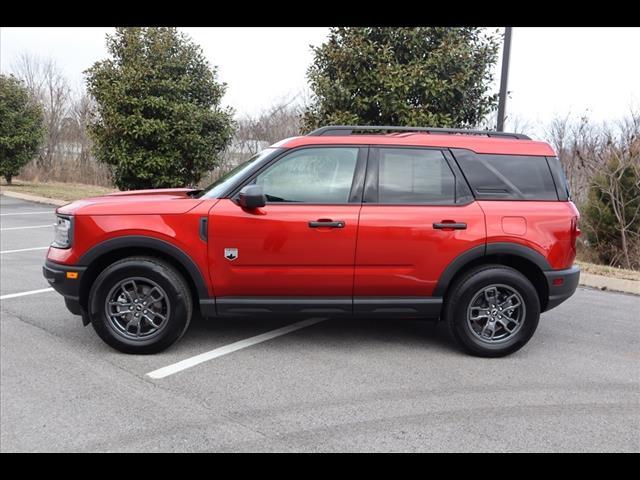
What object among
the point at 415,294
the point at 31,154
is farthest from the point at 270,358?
the point at 31,154

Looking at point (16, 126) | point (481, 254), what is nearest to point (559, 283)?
point (481, 254)

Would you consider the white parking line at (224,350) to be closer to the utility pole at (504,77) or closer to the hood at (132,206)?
the hood at (132,206)

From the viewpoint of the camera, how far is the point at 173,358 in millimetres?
4023

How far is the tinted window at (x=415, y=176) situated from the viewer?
13.7 ft

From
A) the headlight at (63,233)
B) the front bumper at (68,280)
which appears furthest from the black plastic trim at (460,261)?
the headlight at (63,233)

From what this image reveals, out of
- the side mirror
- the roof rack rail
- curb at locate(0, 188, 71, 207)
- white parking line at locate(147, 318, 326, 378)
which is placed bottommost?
white parking line at locate(147, 318, 326, 378)

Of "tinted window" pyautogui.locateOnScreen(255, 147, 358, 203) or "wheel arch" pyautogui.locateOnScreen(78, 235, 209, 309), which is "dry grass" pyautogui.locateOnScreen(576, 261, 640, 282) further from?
"wheel arch" pyautogui.locateOnScreen(78, 235, 209, 309)

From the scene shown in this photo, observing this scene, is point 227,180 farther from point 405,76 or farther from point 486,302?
point 405,76

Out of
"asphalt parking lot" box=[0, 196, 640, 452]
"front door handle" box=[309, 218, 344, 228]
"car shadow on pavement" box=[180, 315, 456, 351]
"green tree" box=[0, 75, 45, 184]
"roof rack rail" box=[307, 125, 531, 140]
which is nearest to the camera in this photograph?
"asphalt parking lot" box=[0, 196, 640, 452]

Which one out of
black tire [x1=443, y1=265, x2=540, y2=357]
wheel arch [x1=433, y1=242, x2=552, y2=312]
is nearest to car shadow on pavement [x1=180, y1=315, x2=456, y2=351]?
black tire [x1=443, y1=265, x2=540, y2=357]

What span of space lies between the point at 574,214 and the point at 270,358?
2810mm

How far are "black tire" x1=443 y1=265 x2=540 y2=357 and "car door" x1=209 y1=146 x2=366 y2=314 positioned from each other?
35.4 inches

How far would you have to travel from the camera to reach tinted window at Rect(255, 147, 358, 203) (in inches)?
162
